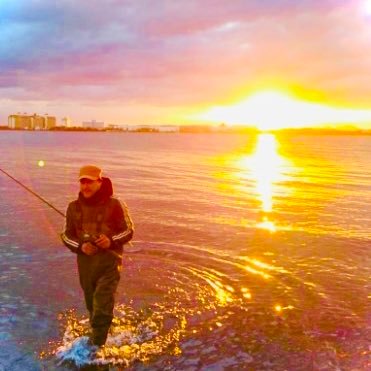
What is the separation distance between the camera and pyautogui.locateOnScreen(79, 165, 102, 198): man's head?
617 centimetres

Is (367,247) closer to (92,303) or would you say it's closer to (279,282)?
(279,282)

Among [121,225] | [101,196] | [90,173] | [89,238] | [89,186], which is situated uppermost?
[90,173]

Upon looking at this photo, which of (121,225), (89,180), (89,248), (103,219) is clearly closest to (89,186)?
(89,180)

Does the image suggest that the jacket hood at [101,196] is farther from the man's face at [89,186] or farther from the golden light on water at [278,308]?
the golden light on water at [278,308]

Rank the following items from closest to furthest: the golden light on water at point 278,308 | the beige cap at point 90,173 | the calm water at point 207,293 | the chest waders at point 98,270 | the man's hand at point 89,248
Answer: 1. the beige cap at point 90,173
2. the man's hand at point 89,248
3. the chest waders at point 98,270
4. the calm water at point 207,293
5. the golden light on water at point 278,308

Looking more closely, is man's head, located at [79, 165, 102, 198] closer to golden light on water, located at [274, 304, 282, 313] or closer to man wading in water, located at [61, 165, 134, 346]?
man wading in water, located at [61, 165, 134, 346]

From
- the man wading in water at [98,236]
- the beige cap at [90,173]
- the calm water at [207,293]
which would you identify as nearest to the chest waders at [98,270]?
the man wading in water at [98,236]

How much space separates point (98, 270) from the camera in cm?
650

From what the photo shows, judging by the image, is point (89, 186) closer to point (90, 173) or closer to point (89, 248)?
A: point (90, 173)

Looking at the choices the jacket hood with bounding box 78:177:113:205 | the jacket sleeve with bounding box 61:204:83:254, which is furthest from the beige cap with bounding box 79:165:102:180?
the jacket sleeve with bounding box 61:204:83:254

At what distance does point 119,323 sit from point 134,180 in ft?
71.6

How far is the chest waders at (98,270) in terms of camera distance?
251 inches

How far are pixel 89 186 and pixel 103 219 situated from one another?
48 cm

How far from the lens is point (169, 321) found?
25.7ft
